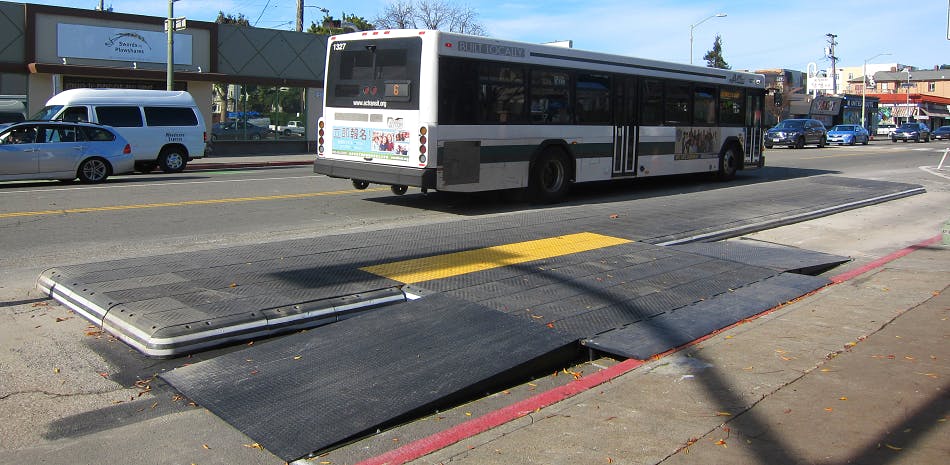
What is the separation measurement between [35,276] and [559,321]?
5396 millimetres

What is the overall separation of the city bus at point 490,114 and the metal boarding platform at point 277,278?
173 centimetres

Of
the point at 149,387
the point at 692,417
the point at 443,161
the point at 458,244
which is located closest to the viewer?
the point at 692,417

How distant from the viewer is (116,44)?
96.3 feet

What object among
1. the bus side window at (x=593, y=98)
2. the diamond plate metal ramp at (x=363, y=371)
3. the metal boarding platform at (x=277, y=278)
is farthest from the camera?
the bus side window at (x=593, y=98)

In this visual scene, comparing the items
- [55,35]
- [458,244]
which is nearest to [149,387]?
[458,244]

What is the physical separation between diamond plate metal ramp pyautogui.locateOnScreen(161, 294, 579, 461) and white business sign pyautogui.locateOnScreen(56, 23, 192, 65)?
87.8ft

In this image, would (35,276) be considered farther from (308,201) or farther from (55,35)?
(55,35)

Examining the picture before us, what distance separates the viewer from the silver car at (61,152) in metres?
16.2

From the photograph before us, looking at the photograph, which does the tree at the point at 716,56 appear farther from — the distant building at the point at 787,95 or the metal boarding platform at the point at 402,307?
→ the metal boarding platform at the point at 402,307

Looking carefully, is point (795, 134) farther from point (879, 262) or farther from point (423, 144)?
point (879, 262)

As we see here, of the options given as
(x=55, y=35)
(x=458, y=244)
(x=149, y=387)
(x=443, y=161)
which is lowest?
(x=149, y=387)

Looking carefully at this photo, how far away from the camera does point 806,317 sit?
6895 mm

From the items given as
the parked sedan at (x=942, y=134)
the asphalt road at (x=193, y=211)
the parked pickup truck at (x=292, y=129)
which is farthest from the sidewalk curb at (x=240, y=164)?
the parked sedan at (x=942, y=134)

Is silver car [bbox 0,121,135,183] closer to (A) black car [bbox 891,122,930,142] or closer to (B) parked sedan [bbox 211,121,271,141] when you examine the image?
(B) parked sedan [bbox 211,121,271,141]
